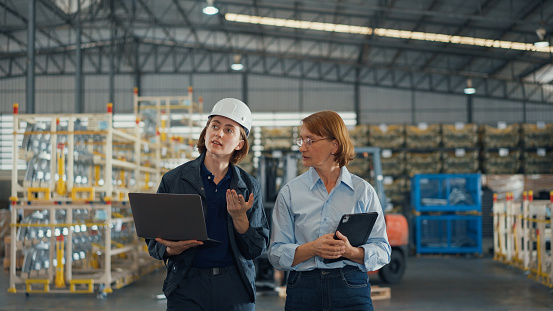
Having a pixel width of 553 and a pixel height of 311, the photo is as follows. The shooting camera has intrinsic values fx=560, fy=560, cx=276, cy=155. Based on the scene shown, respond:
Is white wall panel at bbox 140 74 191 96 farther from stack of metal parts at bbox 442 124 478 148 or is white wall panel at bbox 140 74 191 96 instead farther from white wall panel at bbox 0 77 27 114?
stack of metal parts at bbox 442 124 478 148

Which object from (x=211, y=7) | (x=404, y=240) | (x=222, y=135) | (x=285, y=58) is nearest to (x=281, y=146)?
(x=211, y=7)

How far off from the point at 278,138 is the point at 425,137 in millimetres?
4578

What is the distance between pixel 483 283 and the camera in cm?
1009

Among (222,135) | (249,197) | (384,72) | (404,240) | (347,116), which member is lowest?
(404,240)

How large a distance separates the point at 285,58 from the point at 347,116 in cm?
437

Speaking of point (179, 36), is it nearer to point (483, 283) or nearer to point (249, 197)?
point (483, 283)

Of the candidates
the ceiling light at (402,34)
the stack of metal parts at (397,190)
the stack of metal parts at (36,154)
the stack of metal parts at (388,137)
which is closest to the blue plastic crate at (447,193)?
the stack of metal parts at (397,190)

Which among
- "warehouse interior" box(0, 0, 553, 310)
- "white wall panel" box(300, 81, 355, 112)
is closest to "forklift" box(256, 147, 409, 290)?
"warehouse interior" box(0, 0, 553, 310)

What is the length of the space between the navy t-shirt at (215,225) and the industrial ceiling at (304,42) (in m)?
18.4

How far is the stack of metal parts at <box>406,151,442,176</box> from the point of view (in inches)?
678

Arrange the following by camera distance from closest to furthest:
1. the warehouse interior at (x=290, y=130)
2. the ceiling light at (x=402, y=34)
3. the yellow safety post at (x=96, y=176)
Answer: the warehouse interior at (x=290, y=130), the yellow safety post at (x=96, y=176), the ceiling light at (x=402, y=34)

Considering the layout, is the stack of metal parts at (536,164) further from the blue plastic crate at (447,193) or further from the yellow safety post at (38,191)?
the yellow safety post at (38,191)

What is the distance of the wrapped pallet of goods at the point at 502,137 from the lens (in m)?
17.1

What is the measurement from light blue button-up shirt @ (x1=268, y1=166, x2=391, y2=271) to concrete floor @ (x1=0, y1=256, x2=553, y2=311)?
5228 mm
